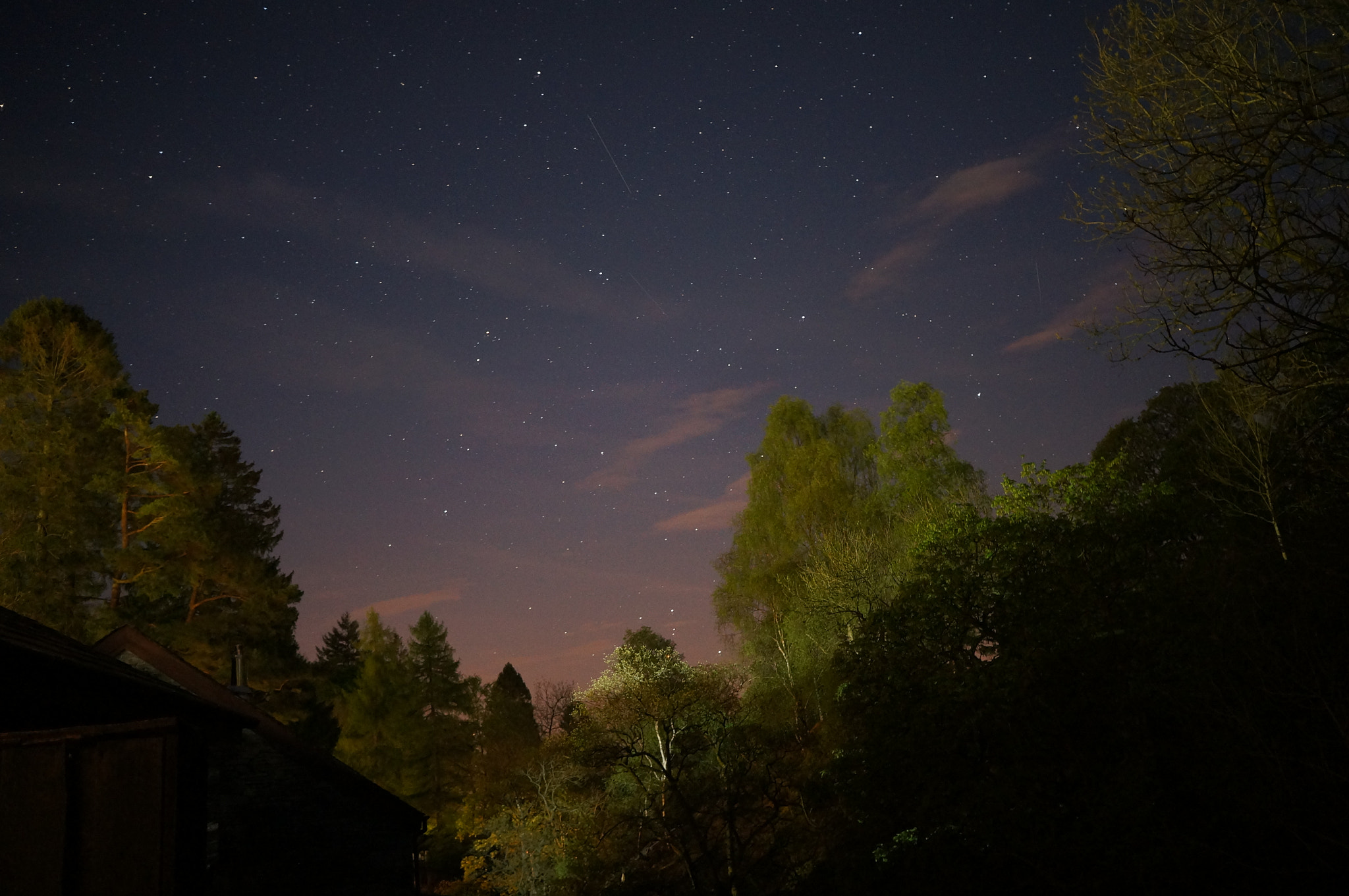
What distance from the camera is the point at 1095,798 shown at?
34.2 ft

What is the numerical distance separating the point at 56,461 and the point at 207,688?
41.2ft

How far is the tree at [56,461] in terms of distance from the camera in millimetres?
21422

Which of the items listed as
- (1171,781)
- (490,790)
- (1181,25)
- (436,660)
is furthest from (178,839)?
(436,660)

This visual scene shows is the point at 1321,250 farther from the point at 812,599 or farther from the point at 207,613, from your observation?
the point at 207,613

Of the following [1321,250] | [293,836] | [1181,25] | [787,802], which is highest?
[1181,25]

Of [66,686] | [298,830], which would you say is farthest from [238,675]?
[66,686]

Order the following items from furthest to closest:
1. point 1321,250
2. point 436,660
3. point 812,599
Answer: point 436,660, point 812,599, point 1321,250

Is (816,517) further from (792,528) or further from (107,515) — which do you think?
(107,515)

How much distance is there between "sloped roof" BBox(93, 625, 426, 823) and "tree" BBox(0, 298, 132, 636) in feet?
29.5

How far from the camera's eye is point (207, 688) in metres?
14.8

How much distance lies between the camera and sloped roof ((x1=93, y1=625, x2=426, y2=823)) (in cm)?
1469

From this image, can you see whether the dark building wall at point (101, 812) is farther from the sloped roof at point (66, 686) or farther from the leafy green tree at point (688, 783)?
the leafy green tree at point (688, 783)

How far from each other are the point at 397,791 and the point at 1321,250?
47.7 m

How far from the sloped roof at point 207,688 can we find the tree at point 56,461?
29.5ft
